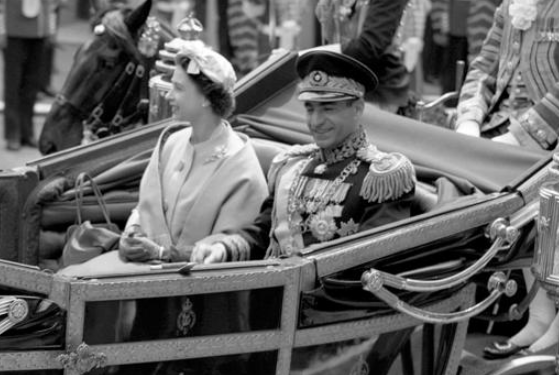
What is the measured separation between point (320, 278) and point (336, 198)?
1.53ft

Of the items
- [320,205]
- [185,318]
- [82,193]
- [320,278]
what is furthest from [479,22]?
[185,318]

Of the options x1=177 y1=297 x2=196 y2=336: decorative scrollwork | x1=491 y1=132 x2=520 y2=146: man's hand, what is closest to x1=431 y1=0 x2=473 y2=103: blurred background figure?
x1=491 y1=132 x2=520 y2=146: man's hand

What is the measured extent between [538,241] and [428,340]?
1.62 feet

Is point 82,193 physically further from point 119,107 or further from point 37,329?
point 37,329

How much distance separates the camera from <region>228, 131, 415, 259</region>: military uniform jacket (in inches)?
197

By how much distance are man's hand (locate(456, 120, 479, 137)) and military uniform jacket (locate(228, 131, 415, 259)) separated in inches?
42.9

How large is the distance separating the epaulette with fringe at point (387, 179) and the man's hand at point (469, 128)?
1127 mm

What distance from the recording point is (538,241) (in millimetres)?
4969

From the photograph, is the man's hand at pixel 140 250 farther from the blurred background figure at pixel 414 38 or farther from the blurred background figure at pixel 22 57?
the blurred background figure at pixel 22 57

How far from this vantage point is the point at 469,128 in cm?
616

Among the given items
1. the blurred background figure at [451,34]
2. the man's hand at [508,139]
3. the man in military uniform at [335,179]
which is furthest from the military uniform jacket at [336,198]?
the blurred background figure at [451,34]

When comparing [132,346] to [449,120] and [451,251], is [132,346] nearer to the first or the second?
[451,251]

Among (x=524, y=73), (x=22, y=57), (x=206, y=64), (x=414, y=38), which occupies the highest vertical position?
(x=206, y=64)

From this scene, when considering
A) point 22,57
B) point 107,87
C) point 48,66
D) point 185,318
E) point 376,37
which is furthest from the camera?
point 48,66
